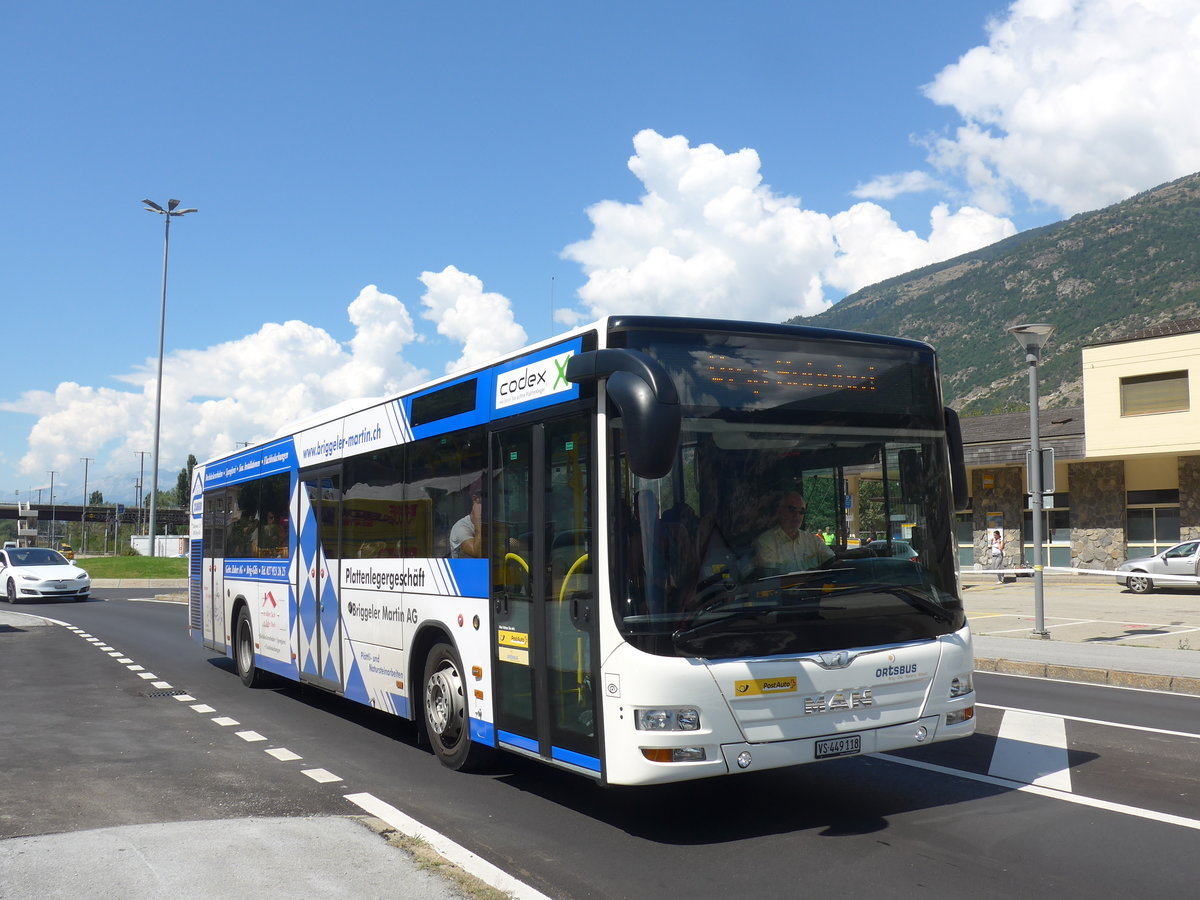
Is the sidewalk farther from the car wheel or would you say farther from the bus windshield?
the bus windshield

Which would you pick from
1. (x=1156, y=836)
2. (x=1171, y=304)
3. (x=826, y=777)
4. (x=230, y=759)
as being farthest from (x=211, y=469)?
(x=1171, y=304)

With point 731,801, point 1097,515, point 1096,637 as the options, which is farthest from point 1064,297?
point 731,801

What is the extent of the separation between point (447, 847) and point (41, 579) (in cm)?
3023

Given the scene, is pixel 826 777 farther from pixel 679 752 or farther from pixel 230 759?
pixel 230 759

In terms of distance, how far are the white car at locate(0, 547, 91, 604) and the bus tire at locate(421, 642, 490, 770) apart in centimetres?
2764

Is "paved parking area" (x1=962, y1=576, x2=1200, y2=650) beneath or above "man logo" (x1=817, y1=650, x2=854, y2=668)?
beneath

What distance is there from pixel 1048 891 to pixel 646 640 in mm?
2221

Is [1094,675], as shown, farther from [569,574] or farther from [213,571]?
[213,571]

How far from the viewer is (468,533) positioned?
780 cm

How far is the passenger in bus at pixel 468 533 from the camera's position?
7688 millimetres

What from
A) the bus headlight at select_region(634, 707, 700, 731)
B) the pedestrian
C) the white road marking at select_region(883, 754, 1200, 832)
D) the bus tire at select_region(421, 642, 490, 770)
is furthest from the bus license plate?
the pedestrian

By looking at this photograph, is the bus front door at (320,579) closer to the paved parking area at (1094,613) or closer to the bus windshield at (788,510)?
the bus windshield at (788,510)

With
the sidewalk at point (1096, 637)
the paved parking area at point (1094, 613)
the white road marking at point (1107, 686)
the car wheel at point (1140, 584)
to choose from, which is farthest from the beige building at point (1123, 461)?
the white road marking at point (1107, 686)

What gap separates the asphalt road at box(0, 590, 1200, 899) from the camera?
18.0 ft
